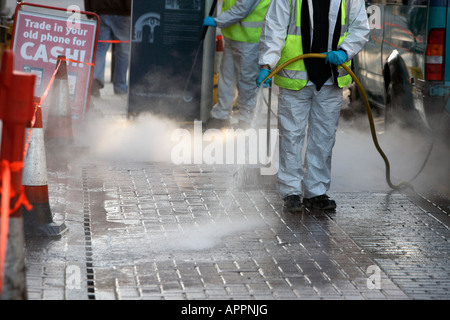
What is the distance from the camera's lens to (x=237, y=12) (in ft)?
29.9

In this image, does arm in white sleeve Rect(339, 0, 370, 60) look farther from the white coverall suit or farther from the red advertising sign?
the red advertising sign

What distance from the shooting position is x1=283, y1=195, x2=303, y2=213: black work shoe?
650 cm

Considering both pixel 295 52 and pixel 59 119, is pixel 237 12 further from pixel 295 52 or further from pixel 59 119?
pixel 295 52

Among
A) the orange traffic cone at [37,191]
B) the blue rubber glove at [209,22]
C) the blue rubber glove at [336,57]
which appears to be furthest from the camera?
the blue rubber glove at [209,22]

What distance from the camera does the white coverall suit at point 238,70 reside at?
30.0 feet

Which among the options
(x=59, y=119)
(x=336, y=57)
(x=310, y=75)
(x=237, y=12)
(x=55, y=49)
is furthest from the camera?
(x=237, y=12)

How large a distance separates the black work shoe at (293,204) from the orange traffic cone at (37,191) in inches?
72.4

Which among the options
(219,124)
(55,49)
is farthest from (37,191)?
(219,124)

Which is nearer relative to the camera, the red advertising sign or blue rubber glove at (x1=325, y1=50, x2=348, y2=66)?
blue rubber glove at (x1=325, y1=50, x2=348, y2=66)

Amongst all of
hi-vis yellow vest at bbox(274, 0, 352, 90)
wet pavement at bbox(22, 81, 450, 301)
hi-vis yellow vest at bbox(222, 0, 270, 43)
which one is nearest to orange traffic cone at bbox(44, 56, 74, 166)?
wet pavement at bbox(22, 81, 450, 301)

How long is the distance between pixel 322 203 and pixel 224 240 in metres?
1.22

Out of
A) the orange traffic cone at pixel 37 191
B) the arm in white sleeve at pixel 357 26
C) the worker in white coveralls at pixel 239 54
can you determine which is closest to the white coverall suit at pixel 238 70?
the worker in white coveralls at pixel 239 54

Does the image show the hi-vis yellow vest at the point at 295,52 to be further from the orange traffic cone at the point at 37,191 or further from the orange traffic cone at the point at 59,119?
the orange traffic cone at the point at 59,119

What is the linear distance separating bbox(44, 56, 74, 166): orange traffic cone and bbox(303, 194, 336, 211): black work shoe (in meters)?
2.70
